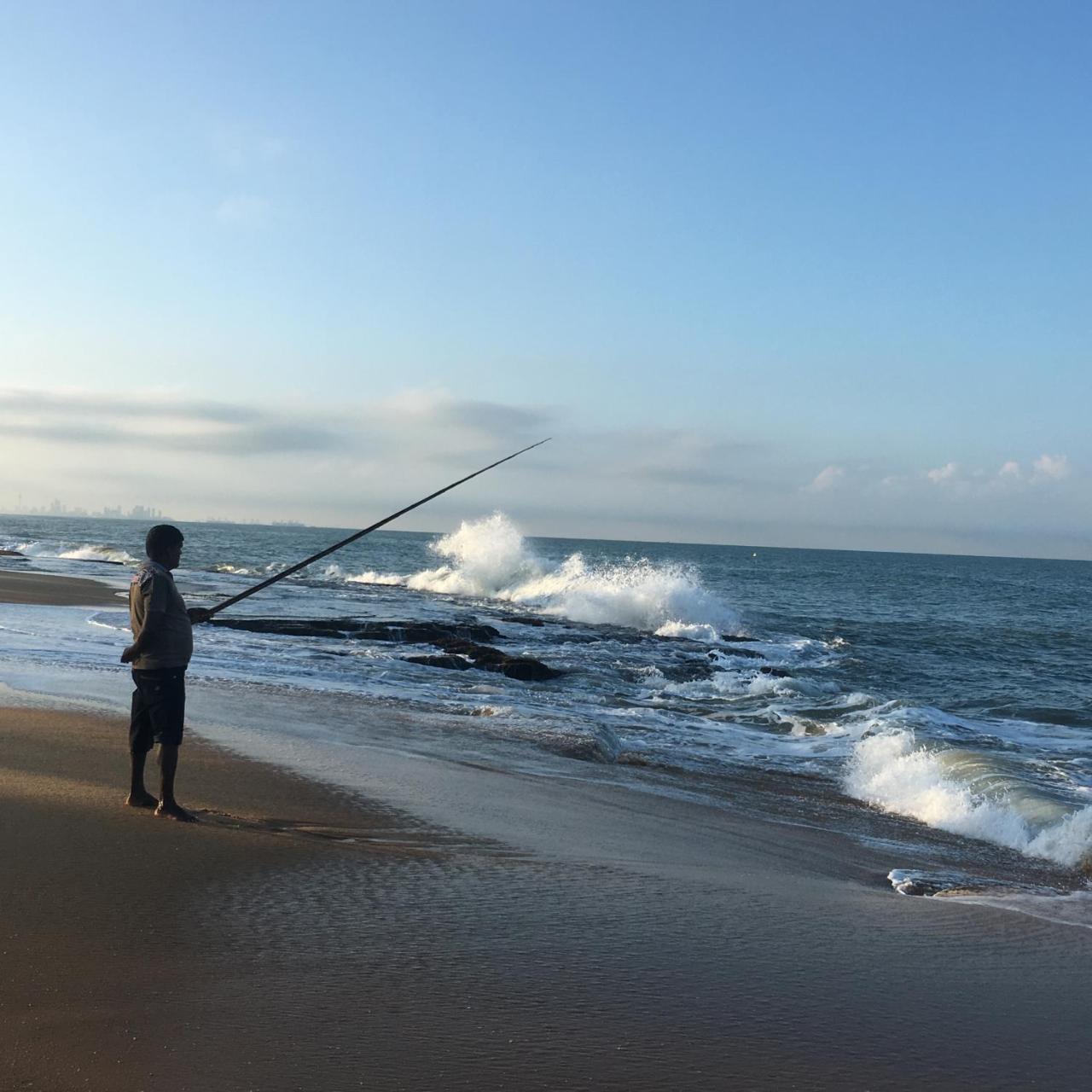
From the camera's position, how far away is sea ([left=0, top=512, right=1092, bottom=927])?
24.6ft

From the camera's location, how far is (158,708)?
5.12 metres

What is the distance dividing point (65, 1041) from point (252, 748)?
15.0 ft

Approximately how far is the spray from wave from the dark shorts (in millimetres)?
21685

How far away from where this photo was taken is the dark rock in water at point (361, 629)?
18.9 meters

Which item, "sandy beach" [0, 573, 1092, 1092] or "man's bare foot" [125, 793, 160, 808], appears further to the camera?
"man's bare foot" [125, 793, 160, 808]

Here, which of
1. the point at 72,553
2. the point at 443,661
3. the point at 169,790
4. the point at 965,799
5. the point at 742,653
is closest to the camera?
the point at 169,790

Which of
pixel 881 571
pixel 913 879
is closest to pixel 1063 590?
pixel 881 571

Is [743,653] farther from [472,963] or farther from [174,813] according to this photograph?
[472,963]

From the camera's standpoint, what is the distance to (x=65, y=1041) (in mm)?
2639

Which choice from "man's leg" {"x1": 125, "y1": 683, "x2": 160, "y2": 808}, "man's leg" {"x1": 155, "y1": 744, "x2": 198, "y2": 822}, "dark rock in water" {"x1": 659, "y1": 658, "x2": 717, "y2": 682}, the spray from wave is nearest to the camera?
"man's leg" {"x1": 155, "y1": 744, "x2": 198, "y2": 822}

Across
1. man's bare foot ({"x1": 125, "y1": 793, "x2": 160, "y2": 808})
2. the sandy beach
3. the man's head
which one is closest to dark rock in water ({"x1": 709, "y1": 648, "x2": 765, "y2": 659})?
the sandy beach

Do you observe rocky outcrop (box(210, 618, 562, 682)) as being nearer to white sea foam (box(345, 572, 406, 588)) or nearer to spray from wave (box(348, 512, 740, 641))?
spray from wave (box(348, 512, 740, 641))

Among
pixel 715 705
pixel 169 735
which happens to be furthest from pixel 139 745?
pixel 715 705

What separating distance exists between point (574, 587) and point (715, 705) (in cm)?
2152
